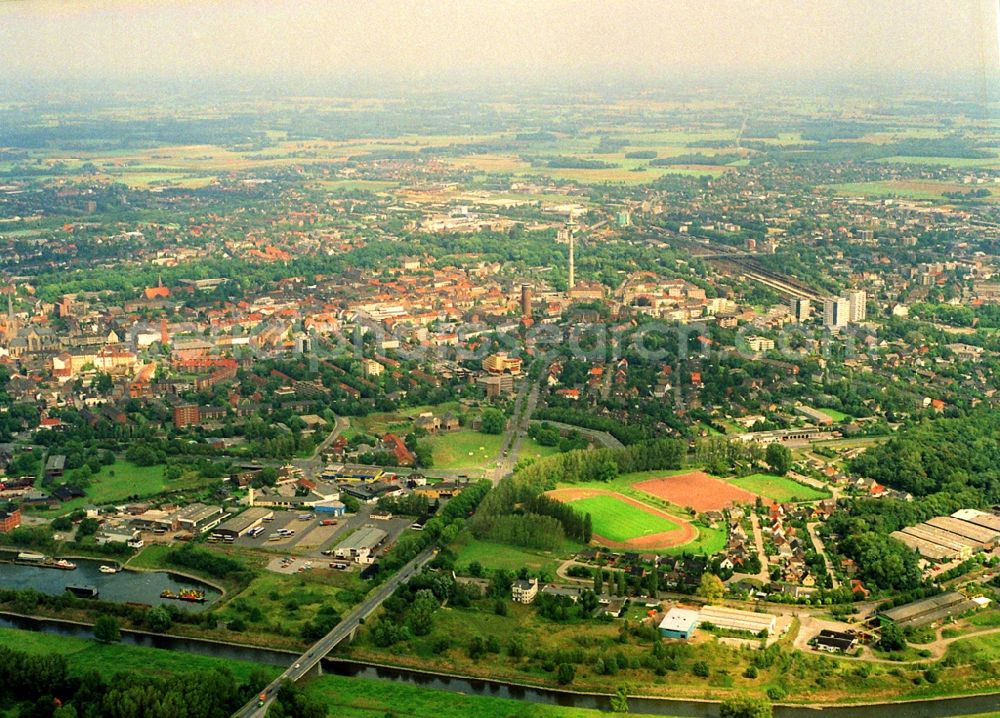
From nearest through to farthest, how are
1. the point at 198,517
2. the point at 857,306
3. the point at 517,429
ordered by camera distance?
1. the point at 198,517
2. the point at 517,429
3. the point at 857,306

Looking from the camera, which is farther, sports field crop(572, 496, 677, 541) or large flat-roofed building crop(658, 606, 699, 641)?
sports field crop(572, 496, 677, 541)

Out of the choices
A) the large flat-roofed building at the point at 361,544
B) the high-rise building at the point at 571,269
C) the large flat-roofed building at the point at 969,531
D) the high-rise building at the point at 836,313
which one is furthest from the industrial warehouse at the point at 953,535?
the high-rise building at the point at 571,269

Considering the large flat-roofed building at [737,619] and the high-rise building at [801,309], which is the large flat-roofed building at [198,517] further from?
the high-rise building at [801,309]

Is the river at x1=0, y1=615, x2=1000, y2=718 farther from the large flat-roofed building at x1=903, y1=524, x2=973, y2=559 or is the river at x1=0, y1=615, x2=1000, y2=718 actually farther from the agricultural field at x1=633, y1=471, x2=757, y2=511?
the agricultural field at x1=633, y1=471, x2=757, y2=511

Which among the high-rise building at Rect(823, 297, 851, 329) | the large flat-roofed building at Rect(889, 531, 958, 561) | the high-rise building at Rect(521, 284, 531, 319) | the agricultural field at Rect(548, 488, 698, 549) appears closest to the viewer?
the large flat-roofed building at Rect(889, 531, 958, 561)

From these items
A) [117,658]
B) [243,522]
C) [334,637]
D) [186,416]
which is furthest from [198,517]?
[186,416]

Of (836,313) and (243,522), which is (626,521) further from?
(836,313)

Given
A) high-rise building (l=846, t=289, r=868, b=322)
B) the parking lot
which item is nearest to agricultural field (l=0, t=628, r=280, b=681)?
the parking lot
